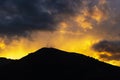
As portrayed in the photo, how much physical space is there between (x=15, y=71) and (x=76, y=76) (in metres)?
46.0

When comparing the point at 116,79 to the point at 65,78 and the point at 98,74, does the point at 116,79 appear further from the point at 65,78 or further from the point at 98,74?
the point at 65,78

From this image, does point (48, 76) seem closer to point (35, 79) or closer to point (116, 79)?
point (35, 79)

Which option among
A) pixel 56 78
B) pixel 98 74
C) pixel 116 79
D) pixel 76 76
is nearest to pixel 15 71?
pixel 56 78

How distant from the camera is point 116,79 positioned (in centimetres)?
18275

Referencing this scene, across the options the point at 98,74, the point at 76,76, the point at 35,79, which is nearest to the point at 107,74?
the point at 98,74

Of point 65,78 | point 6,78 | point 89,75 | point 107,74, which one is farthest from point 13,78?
point 107,74

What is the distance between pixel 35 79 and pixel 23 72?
12475 millimetres

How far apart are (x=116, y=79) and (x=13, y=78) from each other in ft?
241

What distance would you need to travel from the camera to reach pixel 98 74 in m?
191

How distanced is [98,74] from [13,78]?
61.6 metres

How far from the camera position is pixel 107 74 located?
193 m

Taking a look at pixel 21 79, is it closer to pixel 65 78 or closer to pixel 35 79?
pixel 35 79

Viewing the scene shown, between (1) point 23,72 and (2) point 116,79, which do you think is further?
(1) point 23,72

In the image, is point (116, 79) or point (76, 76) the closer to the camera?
point (116, 79)
